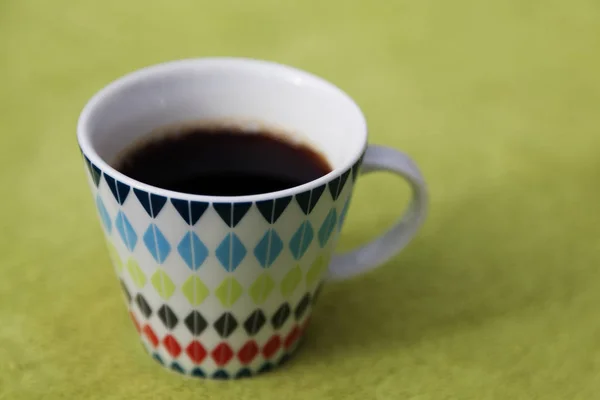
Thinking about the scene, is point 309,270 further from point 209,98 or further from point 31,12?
point 31,12

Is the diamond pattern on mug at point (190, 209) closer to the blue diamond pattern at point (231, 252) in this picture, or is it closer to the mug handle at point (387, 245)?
the blue diamond pattern at point (231, 252)

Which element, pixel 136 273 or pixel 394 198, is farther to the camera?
pixel 394 198

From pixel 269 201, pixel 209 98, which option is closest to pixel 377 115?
pixel 209 98

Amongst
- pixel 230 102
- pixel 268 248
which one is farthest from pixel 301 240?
pixel 230 102

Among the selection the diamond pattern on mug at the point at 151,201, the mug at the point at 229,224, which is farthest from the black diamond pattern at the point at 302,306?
the diamond pattern on mug at the point at 151,201

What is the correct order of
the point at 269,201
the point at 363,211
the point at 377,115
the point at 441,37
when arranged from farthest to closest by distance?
the point at 441,37
the point at 377,115
the point at 363,211
the point at 269,201

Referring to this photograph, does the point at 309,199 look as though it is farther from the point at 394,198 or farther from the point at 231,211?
the point at 394,198

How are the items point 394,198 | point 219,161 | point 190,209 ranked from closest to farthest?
point 190,209, point 219,161, point 394,198
